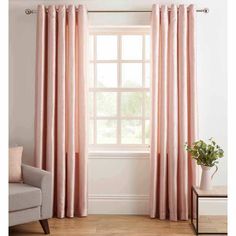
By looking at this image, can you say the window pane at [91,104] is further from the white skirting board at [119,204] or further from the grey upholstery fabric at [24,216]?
the grey upholstery fabric at [24,216]

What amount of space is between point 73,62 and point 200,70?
1.48 m

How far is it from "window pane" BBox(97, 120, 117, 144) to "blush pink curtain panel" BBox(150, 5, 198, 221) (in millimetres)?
625

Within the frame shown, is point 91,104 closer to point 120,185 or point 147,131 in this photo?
point 147,131

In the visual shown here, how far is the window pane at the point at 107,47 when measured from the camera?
193 inches

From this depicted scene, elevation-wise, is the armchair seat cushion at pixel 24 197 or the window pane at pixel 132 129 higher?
the window pane at pixel 132 129

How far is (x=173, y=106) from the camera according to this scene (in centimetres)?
446

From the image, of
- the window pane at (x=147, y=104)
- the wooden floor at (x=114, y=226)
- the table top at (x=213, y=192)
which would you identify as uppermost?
the window pane at (x=147, y=104)

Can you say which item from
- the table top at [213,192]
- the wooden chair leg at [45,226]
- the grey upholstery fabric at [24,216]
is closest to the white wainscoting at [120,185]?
the table top at [213,192]

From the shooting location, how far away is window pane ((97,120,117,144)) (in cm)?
493

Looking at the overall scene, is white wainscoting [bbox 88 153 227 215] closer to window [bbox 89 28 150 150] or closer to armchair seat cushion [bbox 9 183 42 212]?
window [bbox 89 28 150 150]

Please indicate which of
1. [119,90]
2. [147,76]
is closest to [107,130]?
[119,90]

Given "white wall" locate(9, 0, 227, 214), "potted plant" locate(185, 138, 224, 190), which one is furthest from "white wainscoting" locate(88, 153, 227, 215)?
"potted plant" locate(185, 138, 224, 190)

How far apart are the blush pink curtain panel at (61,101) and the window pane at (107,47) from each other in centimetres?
36

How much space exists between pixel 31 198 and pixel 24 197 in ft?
0.26
